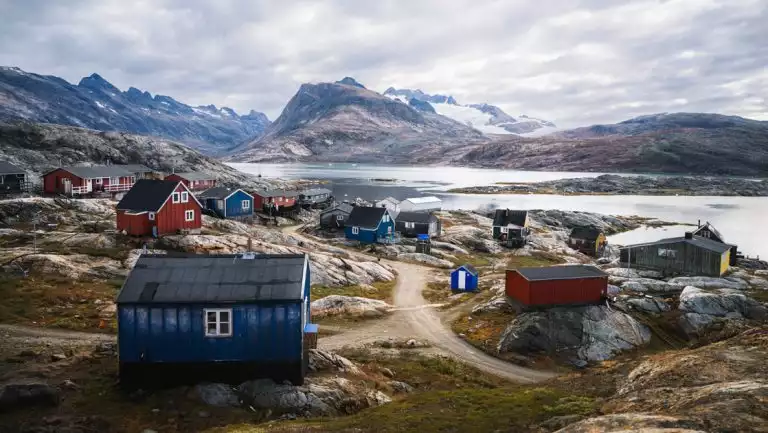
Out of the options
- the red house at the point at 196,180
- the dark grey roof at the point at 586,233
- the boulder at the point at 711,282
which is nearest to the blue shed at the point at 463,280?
the boulder at the point at 711,282

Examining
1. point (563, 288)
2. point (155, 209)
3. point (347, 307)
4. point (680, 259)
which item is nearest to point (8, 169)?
point (155, 209)

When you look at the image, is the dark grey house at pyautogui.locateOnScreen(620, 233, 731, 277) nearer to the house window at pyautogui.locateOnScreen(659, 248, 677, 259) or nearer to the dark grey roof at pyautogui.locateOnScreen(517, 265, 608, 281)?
the house window at pyautogui.locateOnScreen(659, 248, 677, 259)

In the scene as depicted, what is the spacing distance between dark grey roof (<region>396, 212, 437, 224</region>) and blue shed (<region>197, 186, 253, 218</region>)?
26748 mm

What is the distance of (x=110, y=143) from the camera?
13150cm

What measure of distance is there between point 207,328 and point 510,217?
74098 millimetres

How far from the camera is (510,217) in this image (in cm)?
9006

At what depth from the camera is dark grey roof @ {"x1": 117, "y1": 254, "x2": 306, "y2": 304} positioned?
22.9 meters

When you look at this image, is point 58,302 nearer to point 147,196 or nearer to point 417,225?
point 147,196

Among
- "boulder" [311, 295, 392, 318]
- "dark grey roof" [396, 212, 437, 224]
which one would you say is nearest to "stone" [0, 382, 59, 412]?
"boulder" [311, 295, 392, 318]

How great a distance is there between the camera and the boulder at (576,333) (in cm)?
3431

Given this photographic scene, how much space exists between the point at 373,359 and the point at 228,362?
10.4 metres

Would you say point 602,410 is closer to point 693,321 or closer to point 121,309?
point 121,309

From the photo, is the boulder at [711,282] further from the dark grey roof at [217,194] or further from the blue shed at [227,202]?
the dark grey roof at [217,194]

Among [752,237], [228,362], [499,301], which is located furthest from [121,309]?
[752,237]
